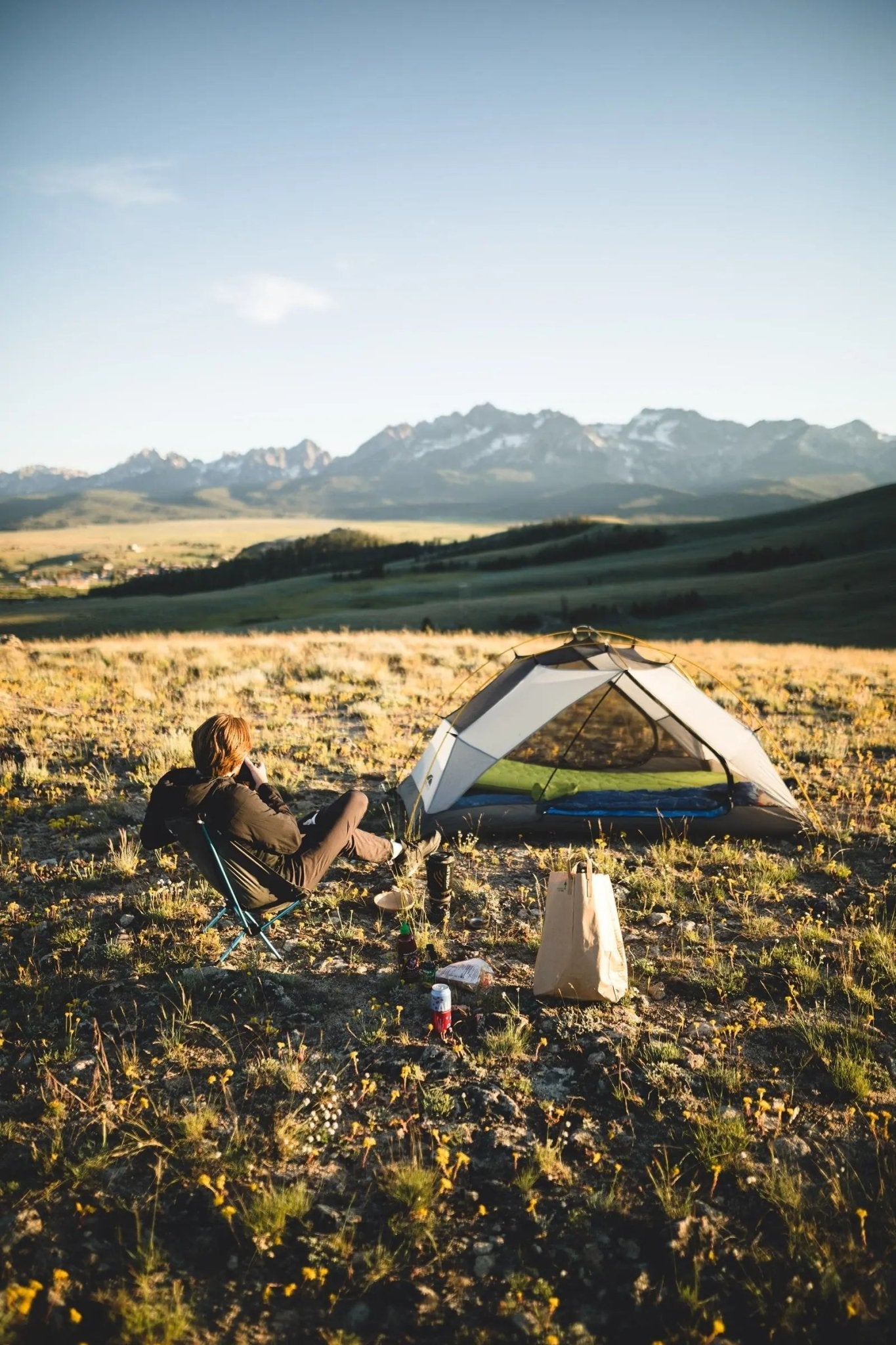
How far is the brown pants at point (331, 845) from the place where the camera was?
Answer: 5.62m

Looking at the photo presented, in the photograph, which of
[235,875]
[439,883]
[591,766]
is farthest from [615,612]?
[235,875]

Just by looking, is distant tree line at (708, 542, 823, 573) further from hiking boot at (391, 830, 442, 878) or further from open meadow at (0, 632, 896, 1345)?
hiking boot at (391, 830, 442, 878)

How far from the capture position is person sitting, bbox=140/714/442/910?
5.18m

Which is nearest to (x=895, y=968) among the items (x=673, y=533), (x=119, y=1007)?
(x=119, y=1007)

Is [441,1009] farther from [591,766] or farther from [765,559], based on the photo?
[765,559]

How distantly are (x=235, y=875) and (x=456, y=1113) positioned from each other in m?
2.31

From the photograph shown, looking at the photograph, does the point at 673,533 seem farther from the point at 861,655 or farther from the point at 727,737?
the point at 727,737

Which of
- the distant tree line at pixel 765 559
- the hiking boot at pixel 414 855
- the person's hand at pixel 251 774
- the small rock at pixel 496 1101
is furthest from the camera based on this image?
the distant tree line at pixel 765 559

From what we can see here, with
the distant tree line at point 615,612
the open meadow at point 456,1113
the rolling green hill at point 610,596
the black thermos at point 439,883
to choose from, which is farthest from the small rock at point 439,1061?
the distant tree line at point 615,612

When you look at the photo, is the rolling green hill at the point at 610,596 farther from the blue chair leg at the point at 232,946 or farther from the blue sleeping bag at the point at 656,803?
the blue chair leg at the point at 232,946

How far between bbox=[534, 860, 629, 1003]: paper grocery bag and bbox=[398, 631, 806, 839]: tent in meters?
2.73

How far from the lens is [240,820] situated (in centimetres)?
520

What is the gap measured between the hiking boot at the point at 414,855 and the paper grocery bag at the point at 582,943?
1.92 m

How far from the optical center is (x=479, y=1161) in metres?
3.85
